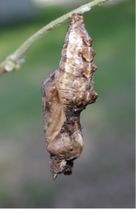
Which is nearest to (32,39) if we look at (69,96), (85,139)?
(69,96)

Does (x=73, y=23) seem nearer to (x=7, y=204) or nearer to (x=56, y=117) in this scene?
(x=56, y=117)

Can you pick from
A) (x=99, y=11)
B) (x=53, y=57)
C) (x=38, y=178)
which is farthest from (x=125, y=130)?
(x=99, y=11)

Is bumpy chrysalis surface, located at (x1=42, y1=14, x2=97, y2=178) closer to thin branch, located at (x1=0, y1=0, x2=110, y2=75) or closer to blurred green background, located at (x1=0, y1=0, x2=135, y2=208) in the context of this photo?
thin branch, located at (x1=0, y1=0, x2=110, y2=75)

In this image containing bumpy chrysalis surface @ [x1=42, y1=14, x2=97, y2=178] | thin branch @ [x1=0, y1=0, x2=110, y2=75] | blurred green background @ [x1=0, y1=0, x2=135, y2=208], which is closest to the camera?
thin branch @ [x1=0, y1=0, x2=110, y2=75]

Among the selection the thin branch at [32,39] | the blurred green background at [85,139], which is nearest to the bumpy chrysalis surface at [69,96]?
the thin branch at [32,39]

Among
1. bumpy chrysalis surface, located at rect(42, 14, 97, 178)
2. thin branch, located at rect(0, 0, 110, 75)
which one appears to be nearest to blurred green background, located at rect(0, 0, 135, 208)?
bumpy chrysalis surface, located at rect(42, 14, 97, 178)

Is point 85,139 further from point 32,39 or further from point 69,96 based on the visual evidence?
point 32,39

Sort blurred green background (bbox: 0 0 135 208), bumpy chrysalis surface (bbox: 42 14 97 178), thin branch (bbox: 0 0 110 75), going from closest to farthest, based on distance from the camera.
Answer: thin branch (bbox: 0 0 110 75) < bumpy chrysalis surface (bbox: 42 14 97 178) < blurred green background (bbox: 0 0 135 208)
